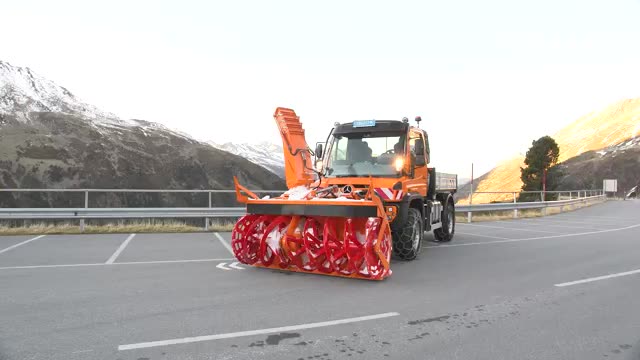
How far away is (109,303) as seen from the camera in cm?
555

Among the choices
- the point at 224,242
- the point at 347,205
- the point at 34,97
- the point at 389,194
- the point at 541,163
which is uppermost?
the point at 34,97

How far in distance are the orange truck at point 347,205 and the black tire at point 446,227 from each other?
0.95 meters

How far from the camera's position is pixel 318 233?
7.52 meters

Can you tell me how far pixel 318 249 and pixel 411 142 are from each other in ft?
10.7

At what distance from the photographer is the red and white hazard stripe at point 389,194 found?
8.32 metres

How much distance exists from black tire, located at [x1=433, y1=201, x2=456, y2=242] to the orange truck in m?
0.95

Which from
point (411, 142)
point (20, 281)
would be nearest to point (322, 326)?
point (20, 281)

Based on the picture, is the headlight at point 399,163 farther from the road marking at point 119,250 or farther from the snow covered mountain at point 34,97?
the snow covered mountain at point 34,97

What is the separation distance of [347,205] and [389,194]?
1522 mm

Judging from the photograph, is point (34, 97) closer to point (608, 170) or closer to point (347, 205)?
point (608, 170)

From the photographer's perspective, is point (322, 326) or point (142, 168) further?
point (142, 168)

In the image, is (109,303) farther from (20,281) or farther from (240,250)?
(240,250)

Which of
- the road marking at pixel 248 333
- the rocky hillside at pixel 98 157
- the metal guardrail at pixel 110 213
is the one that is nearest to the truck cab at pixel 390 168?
the road marking at pixel 248 333

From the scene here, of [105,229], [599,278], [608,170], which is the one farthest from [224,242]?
[608,170]
